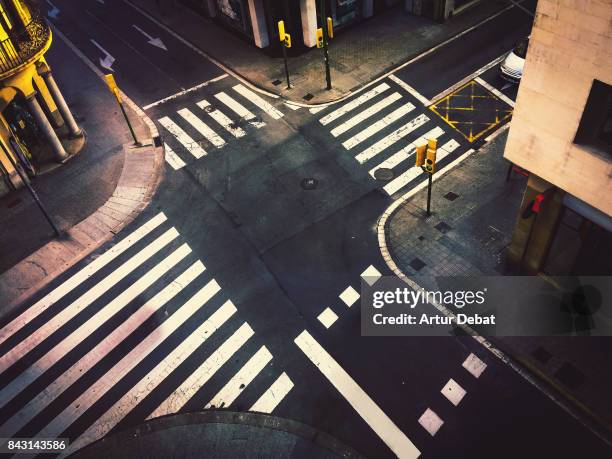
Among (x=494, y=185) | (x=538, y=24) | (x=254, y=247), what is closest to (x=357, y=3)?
(x=494, y=185)

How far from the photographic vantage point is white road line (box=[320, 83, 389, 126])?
23734mm

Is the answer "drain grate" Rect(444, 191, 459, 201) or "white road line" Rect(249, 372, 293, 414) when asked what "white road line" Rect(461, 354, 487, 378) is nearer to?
"white road line" Rect(249, 372, 293, 414)

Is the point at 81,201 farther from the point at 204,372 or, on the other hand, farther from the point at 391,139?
the point at 391,139

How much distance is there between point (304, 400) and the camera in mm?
14211

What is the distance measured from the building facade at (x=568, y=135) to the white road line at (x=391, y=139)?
8191 millimetres

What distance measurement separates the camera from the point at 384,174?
20609 millimetres

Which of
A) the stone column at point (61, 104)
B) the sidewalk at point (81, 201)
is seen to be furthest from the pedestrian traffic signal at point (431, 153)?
the stone column at point (61, 104)

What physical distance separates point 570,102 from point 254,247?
37.6 feet

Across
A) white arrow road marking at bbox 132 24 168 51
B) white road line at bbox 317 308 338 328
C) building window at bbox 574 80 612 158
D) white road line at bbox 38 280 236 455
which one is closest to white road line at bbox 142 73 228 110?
white arrow road marking at bbox 132 24 168 51

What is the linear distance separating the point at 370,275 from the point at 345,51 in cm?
1606

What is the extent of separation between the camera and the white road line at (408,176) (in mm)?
20000

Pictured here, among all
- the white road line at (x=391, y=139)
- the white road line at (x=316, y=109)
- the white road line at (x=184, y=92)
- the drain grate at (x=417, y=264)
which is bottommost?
the drain grate at (x=417, y=264)

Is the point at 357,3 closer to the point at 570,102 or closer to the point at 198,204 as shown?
the point at 198,204

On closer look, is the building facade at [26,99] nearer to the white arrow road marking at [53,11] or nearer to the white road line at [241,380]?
the white road line at [241,380]
